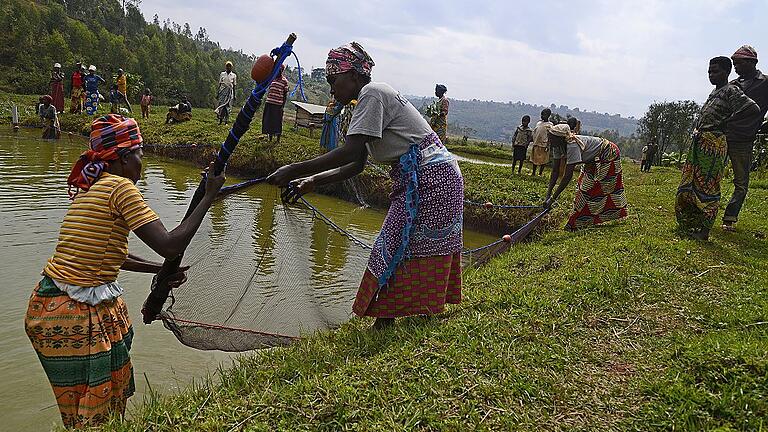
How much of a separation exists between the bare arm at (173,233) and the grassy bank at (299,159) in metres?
5.52

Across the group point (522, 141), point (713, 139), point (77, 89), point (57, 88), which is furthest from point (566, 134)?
point (57, 88)

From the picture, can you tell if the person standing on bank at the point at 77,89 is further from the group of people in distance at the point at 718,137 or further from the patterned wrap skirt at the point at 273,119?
the group of people in distance at the point at 718,137

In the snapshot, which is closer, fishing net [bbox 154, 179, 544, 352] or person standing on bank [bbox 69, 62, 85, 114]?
fishing net [bbox 154, 179, 544, 352]

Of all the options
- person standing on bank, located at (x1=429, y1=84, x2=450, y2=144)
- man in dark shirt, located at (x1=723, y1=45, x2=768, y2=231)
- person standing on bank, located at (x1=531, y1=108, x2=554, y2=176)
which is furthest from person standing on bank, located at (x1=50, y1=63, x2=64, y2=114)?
man in dark shirt, located at (x1=723, y1=45, x2=768, y2=231)

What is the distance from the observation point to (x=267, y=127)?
43.4 feet

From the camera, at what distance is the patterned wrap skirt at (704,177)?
5676mm

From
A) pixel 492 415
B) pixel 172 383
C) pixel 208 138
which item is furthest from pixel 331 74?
pixel 208 138

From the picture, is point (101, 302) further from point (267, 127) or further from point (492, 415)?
point (267, 127)

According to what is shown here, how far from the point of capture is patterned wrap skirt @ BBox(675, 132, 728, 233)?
223 inches

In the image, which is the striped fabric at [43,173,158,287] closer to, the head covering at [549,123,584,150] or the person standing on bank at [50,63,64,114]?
the head covering at [549,123,584,150]

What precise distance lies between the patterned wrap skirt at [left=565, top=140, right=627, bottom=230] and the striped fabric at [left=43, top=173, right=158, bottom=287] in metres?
6.00

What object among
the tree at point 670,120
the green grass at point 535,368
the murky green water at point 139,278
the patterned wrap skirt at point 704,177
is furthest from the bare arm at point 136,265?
the tree at point 670,120

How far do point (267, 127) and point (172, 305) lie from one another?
1011 cm

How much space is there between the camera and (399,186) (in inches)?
133
